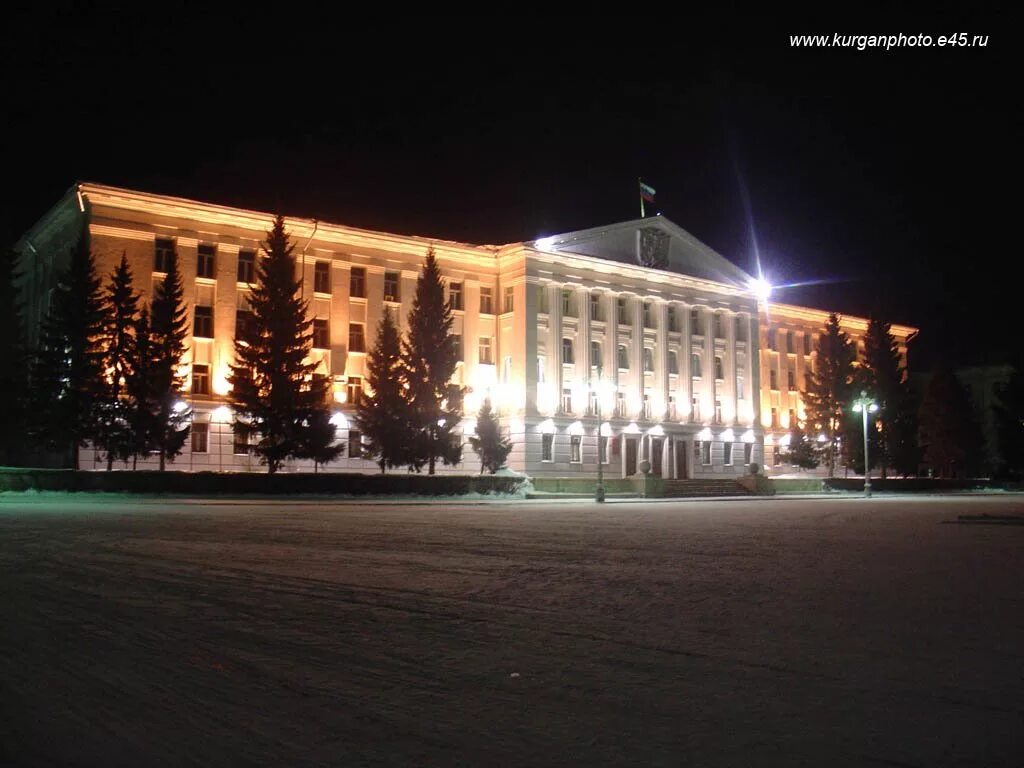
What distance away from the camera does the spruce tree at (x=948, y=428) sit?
73.3 metres

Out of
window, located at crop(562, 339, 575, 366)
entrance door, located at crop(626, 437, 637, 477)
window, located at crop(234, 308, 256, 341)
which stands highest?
window, located at crop(562, 339, 575, 366)

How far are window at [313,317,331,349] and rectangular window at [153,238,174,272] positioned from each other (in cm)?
838

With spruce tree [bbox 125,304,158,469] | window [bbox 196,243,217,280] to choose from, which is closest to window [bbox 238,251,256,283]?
window [bbox 196,243,217,280]

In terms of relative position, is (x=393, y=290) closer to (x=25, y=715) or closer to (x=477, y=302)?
(x=477, y=302)

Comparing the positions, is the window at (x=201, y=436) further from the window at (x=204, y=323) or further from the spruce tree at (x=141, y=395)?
the spruce tree at (x=141, y=395)

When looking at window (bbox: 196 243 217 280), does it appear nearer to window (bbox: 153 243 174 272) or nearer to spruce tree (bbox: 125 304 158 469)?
window (bbox: 153 243 174 272)

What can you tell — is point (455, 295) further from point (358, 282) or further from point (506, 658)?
point (506, 658)

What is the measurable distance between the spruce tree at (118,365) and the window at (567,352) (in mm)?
26232

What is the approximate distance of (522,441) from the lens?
55.3 meters

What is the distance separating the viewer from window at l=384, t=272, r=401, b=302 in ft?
178

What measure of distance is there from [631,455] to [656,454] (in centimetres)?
213

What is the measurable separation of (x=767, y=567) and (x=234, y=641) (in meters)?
7.81

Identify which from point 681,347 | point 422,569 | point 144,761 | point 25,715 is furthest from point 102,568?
point 681,347

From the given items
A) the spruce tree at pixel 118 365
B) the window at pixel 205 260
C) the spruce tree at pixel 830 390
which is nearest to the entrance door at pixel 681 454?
the spruce tree at pixel 830 390
